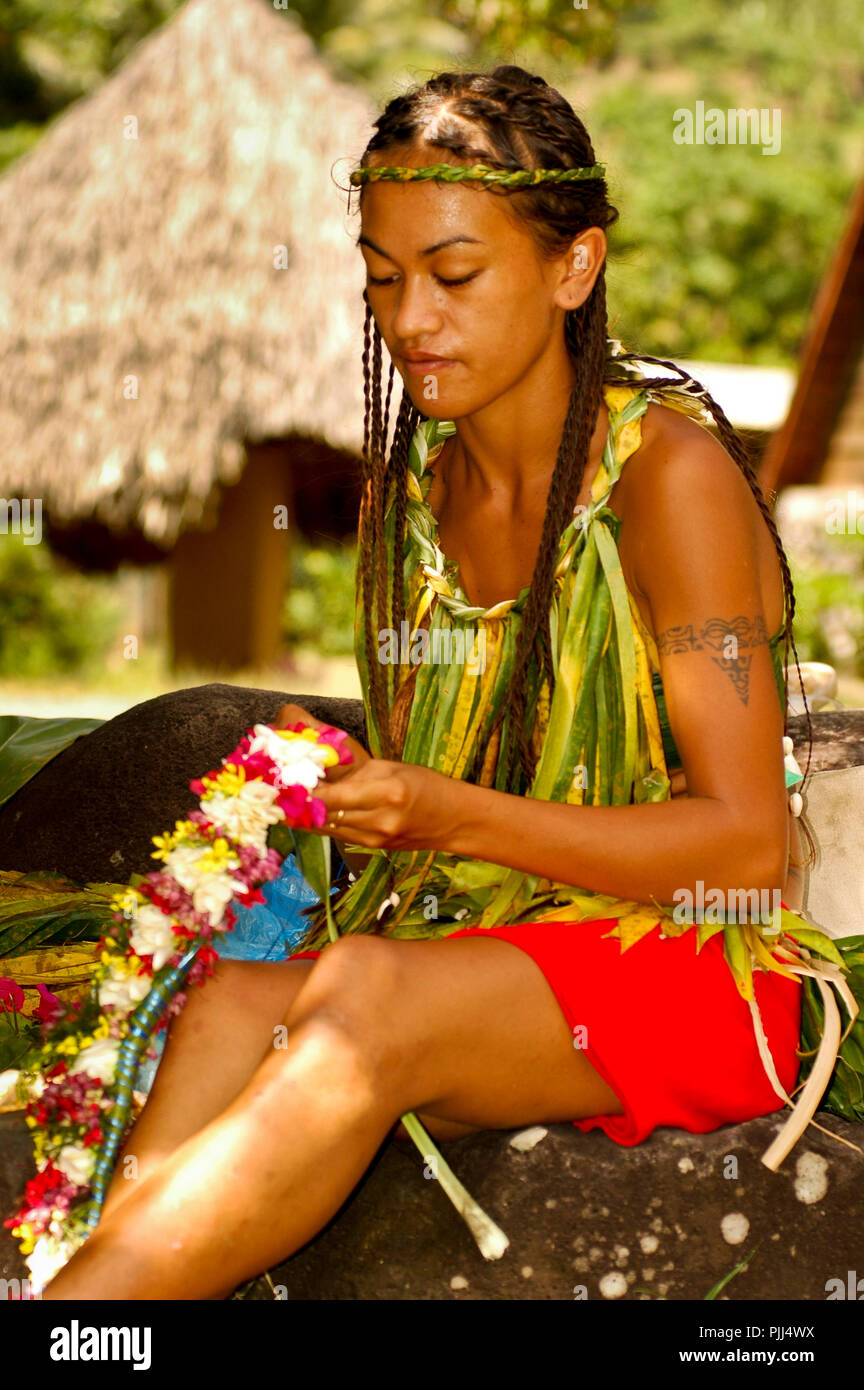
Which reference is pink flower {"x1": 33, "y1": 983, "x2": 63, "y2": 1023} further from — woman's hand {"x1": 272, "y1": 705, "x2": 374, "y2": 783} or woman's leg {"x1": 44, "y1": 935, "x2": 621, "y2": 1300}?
woman's hand {"x1": 272, "y1": 705, "x2": 374, "y2": 783}

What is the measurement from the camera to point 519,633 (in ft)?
8.80

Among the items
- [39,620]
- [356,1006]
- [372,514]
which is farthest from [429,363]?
[39,620]

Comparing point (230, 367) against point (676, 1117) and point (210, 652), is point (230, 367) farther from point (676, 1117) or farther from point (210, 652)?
point (676, 1117)

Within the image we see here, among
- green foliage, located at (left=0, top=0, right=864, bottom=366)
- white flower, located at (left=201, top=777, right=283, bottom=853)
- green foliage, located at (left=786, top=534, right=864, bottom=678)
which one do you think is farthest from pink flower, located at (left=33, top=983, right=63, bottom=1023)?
green foliage, located at (left=786, top=534, right=864, bottom=678)

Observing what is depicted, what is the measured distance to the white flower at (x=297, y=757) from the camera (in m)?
2.16

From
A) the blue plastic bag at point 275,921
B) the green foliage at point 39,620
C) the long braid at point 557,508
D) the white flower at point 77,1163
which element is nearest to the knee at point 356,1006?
the white flower at point 77,1163

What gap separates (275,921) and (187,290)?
9.32m

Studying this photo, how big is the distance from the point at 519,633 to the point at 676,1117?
824 mm

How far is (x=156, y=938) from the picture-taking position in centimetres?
228

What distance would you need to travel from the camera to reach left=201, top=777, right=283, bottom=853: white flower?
2189 millimetres

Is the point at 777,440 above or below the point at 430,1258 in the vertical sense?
above

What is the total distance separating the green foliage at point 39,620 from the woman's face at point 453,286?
1646 centimetres

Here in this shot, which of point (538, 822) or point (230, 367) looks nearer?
point (538, 822)
